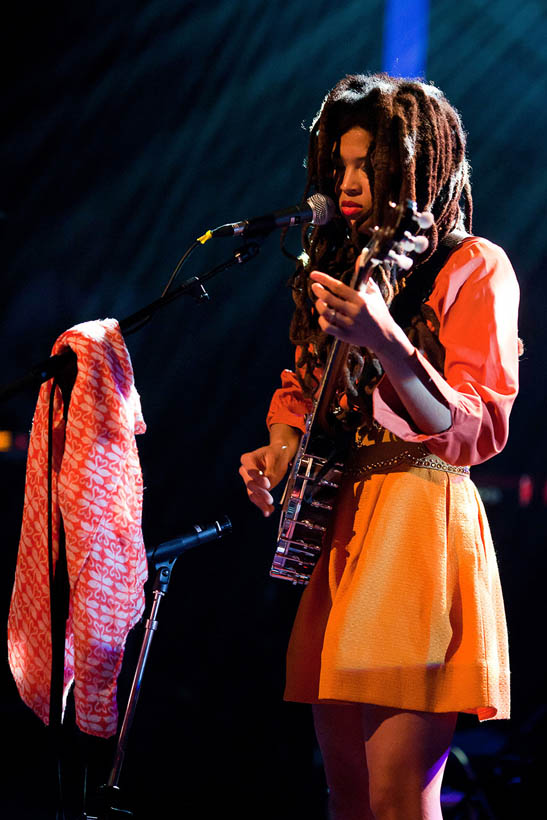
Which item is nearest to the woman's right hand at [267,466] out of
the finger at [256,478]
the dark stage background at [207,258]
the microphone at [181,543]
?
the finger at [256,478]

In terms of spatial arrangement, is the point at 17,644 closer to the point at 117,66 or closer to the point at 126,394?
the point at 126,394

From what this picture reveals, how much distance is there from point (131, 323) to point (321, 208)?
52 centimetres

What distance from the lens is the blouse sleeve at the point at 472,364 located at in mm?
1275

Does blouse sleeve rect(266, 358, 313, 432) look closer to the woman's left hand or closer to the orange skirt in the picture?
the orange skirt

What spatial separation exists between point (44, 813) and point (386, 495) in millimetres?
2678

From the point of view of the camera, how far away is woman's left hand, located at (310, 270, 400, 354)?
1.20 meters

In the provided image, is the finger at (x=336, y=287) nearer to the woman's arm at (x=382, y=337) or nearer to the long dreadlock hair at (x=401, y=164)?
the woman's arm at (x=382, y=337)

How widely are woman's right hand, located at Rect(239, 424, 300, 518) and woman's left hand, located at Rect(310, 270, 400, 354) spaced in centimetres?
53

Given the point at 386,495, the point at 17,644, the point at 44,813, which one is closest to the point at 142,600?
the point at 17,644

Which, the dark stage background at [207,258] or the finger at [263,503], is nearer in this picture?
the finger at [263,503]

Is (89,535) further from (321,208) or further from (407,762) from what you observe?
(321,208)

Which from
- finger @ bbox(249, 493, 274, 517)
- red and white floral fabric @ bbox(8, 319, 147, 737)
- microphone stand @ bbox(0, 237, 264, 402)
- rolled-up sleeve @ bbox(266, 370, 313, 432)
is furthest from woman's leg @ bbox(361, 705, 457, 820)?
microphone stand @ bbox(0, 237, 264, 402)

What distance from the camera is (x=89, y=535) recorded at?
1.64 metres

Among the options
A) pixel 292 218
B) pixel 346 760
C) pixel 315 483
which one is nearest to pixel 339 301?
pixel 315 483
